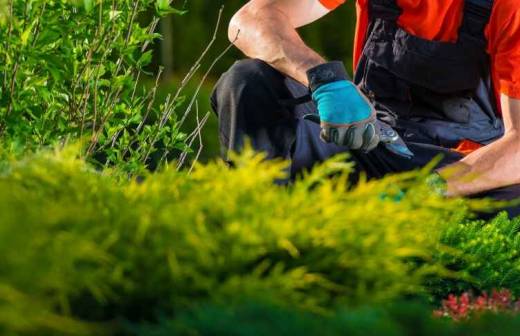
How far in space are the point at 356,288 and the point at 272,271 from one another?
0.19m

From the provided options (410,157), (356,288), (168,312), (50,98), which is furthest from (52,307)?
(410,157)

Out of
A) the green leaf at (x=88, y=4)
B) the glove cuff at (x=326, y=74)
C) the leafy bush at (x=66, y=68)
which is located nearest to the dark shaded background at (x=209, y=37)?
the glove cuff at (x=326, y=74)

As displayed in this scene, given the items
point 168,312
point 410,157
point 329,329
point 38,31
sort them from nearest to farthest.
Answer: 1. point 329,329
2. point 168,312
3. point 38,31
4. point 410,157

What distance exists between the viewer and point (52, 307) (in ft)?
7.32

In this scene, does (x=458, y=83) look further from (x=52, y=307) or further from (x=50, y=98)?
(x=52, y=307)

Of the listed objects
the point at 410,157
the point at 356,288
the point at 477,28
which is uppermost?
the point at 356,288

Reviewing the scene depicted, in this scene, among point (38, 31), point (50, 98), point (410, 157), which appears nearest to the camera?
point (38, 31)

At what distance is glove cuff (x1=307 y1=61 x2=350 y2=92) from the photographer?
430cm

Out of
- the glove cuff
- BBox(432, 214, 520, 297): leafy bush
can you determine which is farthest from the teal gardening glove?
BBox(432, 214, 520, 297): leafy bush

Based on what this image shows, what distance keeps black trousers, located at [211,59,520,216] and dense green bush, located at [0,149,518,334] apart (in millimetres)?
2125

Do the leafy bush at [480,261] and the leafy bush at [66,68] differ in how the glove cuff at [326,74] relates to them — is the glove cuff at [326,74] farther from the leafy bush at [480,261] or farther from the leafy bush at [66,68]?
the leafy bush at [480,261]

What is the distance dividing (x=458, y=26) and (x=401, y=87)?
35cm

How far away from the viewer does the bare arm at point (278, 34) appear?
4.59 m

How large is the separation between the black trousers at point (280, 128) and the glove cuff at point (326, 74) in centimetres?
39
